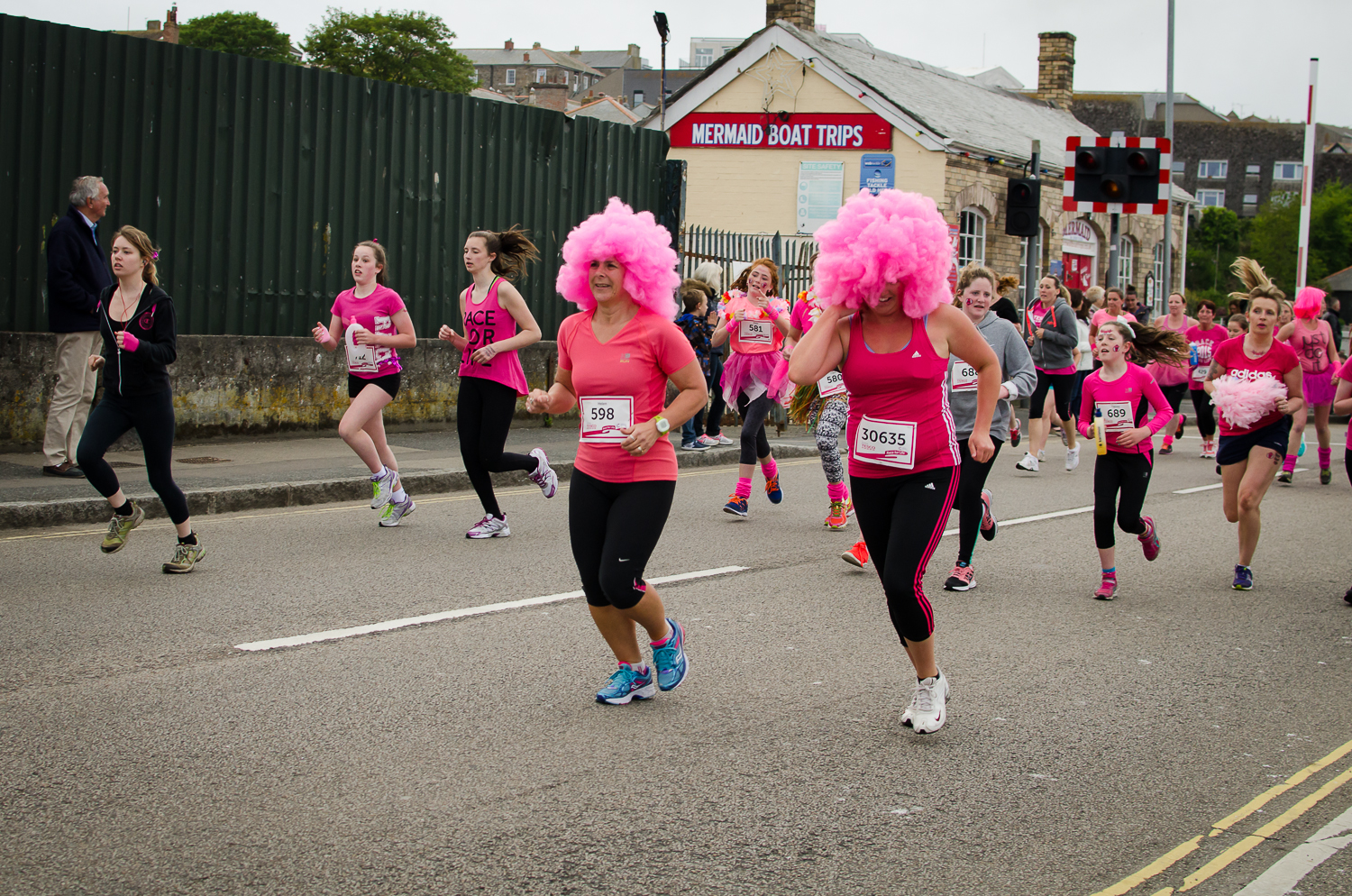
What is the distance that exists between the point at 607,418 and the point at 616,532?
422 millimetres

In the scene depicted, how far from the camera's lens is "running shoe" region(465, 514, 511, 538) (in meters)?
8.71

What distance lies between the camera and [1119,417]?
736 centimetres

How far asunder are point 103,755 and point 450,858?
146cm

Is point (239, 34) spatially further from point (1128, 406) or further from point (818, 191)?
point (1128, 406)

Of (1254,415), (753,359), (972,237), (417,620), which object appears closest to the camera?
(417,620)

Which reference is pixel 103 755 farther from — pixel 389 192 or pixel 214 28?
pixel 214 28

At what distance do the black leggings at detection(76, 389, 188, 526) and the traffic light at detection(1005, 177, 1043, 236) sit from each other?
12997 mm

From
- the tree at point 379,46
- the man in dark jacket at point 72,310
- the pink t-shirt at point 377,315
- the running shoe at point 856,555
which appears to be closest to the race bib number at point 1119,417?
the running shoe at point 856,555

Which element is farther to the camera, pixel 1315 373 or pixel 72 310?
pixel 1315 373

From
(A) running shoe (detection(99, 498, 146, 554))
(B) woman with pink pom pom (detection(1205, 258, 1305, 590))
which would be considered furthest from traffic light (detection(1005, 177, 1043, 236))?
Answer: (A) running shoe (detection(99, 498, 146, 554))

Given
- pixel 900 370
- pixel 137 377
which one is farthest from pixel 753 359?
pixel 900 370

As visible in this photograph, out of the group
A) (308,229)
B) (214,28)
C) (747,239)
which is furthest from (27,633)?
(214,28)

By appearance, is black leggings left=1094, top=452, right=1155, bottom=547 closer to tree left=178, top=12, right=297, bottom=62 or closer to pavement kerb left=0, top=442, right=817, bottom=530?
pavement kerb left=0, top=442, right=817, bottom=530

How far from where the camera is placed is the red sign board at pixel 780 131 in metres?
28.4
